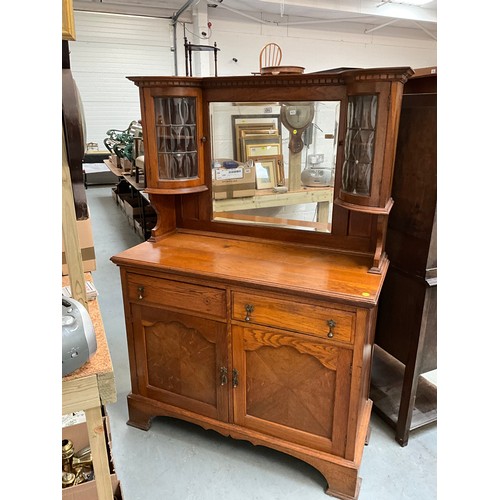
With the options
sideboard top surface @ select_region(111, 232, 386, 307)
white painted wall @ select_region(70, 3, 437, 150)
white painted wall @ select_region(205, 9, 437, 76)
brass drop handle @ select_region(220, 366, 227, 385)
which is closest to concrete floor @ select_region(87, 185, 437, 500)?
brass drop handle @ select_region(220, 366, 227, 385)

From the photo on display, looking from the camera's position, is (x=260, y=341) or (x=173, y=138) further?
(x=173, y=138)

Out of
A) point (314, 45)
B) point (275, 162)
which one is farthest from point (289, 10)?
point (275, 162)

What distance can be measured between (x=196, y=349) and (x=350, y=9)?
640cm

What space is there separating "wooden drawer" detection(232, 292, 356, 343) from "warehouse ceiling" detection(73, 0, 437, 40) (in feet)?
18.5

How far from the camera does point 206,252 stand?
5.98 ft

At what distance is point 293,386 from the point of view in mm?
1643

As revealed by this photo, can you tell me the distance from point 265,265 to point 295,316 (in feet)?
0.83

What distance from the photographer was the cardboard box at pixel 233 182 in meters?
1.93

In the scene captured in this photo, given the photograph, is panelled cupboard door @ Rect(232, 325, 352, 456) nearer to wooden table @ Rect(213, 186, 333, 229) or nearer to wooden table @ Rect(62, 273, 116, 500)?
wooden table @ Rect(213, 186, 333, 229)

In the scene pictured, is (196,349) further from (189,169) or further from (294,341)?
(189,169)

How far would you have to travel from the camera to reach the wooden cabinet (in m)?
1.49

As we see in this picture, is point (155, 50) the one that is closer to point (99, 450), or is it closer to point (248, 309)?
point (248, 309)

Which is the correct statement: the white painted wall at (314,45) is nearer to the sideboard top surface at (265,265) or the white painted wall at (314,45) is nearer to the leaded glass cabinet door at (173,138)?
the leaded glass cabinet door at (173,138)
